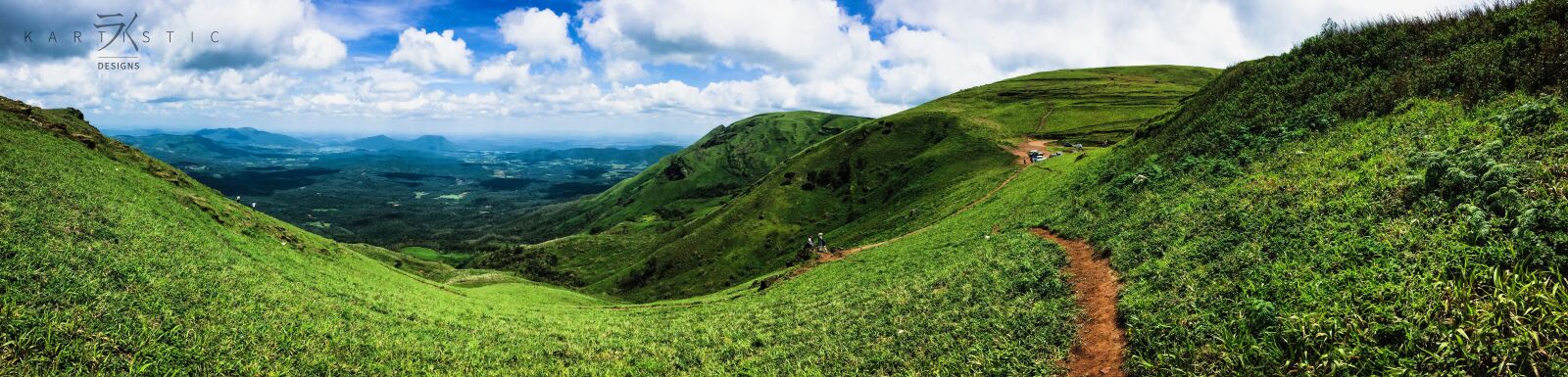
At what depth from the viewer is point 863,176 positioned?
5148 inches

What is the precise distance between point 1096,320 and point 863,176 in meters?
→ 116

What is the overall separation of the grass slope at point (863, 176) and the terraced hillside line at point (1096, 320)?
5874 centimetres

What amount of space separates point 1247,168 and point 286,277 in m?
45.8

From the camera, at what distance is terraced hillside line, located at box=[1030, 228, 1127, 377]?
13.5 meters

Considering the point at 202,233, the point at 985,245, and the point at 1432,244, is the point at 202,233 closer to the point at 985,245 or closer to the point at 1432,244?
the point at 985,245

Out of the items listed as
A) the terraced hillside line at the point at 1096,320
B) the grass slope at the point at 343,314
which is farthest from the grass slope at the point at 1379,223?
the grass slope at the point at 343,314

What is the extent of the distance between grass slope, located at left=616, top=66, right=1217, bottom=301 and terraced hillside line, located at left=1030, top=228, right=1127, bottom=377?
58741 millimetres

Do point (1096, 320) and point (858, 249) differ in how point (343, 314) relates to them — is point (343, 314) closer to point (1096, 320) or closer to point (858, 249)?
point (1096, 320)

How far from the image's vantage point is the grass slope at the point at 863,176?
10347 cm

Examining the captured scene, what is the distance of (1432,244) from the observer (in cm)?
1133

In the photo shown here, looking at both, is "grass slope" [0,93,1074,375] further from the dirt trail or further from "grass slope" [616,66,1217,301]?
the dirt trail

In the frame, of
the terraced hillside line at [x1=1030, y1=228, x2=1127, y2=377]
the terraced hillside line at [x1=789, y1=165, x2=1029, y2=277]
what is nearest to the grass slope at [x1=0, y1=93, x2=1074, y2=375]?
the terraced hillside line at [x1=1030, y1=228, x2=1127, y2=377]

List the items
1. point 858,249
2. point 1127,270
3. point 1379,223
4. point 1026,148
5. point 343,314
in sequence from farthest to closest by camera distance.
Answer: point 1026,148, point 858,249, point 343,314, point 1127,270, point 1379,223

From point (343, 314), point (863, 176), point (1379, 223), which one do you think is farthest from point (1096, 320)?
point (863, 176)
